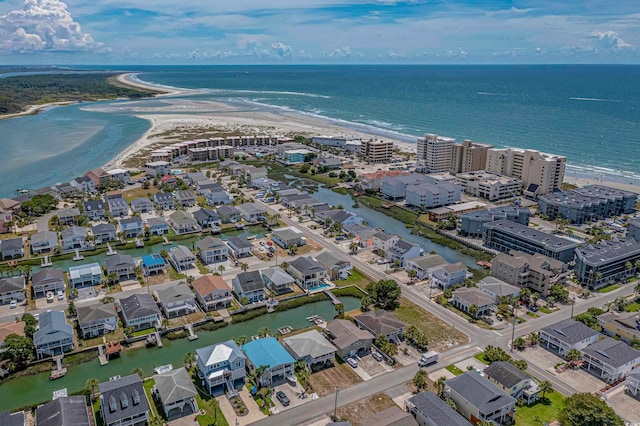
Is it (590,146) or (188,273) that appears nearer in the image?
(188,273)

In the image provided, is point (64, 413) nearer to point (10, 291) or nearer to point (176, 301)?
point (176, 301)

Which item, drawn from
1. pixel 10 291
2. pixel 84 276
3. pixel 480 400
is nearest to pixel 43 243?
pixel 10 291

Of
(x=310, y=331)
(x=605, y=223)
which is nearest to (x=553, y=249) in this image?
(x=605, y=223)

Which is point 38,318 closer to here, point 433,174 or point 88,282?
point 88,282

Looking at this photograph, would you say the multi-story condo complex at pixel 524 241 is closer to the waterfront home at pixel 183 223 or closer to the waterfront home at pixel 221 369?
the waterfront home at pixel 221 369

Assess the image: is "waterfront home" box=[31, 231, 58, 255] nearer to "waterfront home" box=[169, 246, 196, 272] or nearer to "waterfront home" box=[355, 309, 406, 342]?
"waterfront home" box=[169, 246, 196, 272]

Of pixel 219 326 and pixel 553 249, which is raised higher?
pixel 553 249
